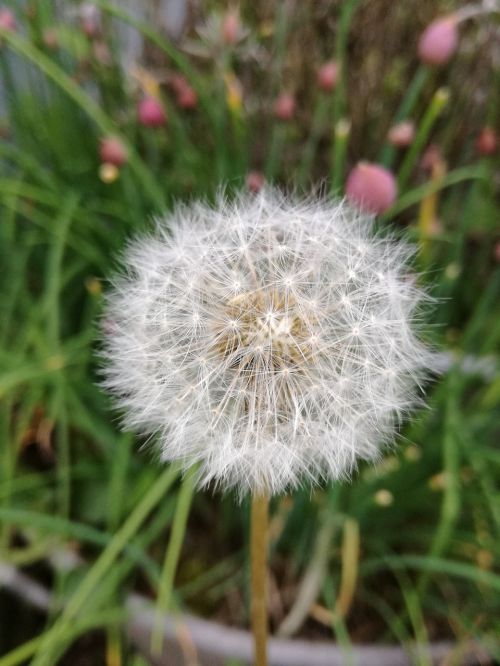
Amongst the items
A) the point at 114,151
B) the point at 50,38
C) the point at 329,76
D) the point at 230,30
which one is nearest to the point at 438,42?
the point at 329,76

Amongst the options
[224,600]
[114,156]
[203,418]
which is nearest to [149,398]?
[203,418]

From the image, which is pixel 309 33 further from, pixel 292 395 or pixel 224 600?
pixel 224 600

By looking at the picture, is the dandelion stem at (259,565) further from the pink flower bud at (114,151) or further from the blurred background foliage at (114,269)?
the pink flower bud at (114,151)

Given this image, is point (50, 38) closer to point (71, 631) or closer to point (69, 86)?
point (69, 86)

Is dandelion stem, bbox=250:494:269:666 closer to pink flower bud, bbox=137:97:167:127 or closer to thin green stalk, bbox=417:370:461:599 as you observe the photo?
thin green stalk, bbox=417:370:461:599

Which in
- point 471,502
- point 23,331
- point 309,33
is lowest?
point 471,502

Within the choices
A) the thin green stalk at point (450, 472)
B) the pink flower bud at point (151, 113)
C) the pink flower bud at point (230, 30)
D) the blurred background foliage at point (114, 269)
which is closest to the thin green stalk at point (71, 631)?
the blurred background foliage at point (114, 269)
